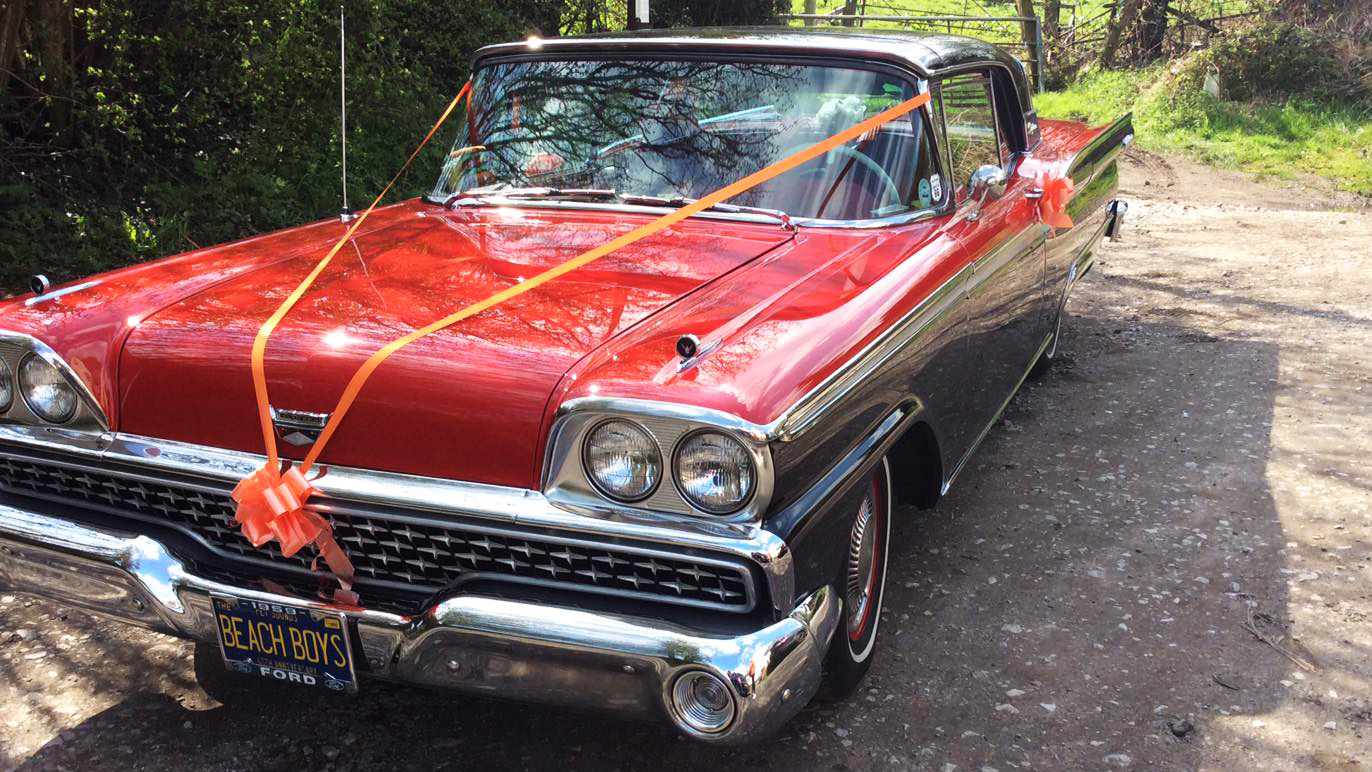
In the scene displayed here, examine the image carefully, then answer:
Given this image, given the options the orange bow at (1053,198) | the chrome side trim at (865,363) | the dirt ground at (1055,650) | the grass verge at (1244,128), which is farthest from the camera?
the grass verge at (1244,128)

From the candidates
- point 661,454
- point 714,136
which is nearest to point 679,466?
point 661,454

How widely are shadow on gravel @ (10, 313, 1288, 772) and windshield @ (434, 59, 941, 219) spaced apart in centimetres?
125

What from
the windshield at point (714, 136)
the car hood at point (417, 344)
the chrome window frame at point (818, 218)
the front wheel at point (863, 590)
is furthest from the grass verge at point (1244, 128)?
the car hood at point (417, 344)

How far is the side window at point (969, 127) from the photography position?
379 centimetres

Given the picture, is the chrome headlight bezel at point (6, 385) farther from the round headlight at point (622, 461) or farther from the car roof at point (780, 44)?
the car roof at point (780, 44)

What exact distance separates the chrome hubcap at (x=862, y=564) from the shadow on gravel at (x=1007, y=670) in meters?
0.21

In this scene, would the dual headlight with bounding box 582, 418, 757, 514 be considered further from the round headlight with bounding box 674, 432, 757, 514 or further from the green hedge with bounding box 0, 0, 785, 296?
the green hedge with bounding box 0, 0, 785, 296

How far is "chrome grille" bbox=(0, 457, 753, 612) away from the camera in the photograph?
232cm

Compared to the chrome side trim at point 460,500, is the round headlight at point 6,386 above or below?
above

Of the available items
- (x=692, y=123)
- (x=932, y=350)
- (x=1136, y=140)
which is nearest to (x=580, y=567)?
(x=932, y=350)

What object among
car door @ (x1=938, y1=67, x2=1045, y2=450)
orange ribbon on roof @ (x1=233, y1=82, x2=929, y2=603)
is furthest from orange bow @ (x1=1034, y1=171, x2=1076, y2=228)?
orange ribbon on roof @ (x1=233, y1=82, x2=929, y2=603)

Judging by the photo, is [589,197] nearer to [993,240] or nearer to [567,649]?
[993,240]

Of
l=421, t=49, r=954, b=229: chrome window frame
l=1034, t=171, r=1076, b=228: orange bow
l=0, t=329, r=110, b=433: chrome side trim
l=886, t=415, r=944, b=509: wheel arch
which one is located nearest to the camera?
l=0, t=329, r=110, b=433: chrome side trim

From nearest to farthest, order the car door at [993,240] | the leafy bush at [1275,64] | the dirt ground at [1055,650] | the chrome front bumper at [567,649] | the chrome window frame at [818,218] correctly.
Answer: the chrome front bumper at [567,649] → the dirt ground at [1055,650] → the chrome window frame at [818,218] → the car door at [993,240] → the leafy bush at [1275,64]
